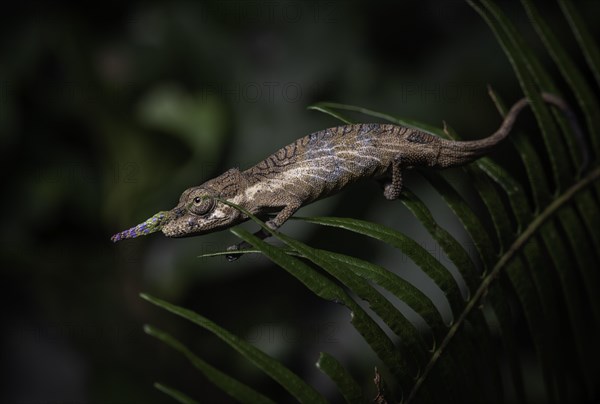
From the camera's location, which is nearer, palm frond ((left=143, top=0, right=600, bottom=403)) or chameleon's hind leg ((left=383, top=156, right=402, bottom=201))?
palm frond ((left=143, top=0, right=600, bottom=403))

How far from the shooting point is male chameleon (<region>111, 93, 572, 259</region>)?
1.75m

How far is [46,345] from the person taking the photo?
138 inches

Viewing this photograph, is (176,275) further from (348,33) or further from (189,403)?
(189,403)

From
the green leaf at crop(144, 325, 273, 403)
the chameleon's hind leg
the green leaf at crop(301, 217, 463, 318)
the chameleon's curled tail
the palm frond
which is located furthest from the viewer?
the chameleon's curled tail

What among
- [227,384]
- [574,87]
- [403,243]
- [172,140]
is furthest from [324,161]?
[172,140]

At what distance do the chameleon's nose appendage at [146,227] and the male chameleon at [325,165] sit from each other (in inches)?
4.1

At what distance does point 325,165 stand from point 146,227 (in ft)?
1.77

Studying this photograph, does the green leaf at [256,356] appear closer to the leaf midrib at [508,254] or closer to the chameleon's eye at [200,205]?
the leaf midrib at [508,254]

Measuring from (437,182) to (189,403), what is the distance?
0.88m

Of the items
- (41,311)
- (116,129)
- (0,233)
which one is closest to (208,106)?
(116,129)

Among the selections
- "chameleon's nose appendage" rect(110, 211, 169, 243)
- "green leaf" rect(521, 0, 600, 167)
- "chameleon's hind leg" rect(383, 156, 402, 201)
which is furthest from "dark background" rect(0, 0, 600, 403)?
"chameleon's nose appendage" rect(110, 211, 169, 243)

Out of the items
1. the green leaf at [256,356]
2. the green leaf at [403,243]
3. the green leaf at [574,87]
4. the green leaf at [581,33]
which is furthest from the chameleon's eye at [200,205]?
the green leaf at [581,33]

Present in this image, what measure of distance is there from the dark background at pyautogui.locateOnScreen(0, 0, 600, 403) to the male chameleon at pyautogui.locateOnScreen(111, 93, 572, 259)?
922 mm

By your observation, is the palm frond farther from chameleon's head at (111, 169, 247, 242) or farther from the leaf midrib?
chameleon's head at (111, 169, 247, 242)
